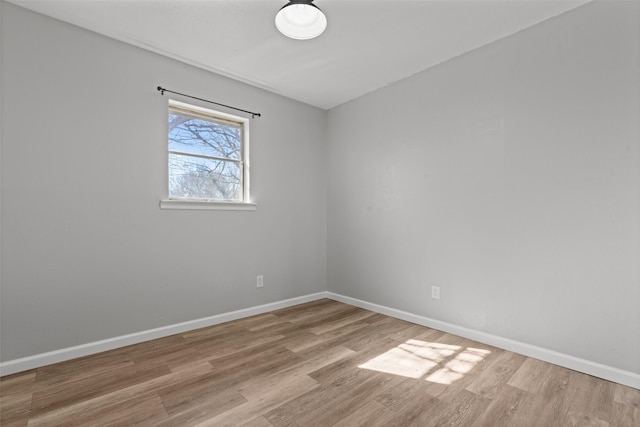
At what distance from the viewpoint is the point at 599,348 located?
2.03 m

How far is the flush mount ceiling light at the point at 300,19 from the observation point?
1.94 metres

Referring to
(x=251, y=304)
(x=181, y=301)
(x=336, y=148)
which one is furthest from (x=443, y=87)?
(x=181, y=301)

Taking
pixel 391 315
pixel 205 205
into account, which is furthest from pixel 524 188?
pixel 205 205

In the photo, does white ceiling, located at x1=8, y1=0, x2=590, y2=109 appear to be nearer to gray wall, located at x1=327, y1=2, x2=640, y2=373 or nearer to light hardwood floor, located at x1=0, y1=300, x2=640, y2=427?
gray wall, located at x1=327, y1=2, x2=640, y2=373

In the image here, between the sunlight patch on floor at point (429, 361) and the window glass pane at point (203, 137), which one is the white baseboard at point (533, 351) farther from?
the window glass pane at point (203, 137)

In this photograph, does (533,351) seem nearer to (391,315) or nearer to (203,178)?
(391,315)

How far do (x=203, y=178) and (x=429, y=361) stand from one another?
261 cm

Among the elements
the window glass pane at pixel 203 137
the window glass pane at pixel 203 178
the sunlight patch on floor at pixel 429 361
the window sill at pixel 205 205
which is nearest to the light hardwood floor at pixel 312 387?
the sunlight patch on floor at pixel 429 361

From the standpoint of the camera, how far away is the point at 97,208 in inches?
95.4

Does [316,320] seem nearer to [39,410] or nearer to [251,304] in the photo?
[251,304]

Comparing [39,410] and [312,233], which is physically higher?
[312,233]

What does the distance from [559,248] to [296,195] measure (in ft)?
8.67

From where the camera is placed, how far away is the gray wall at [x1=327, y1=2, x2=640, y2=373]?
77.8 inches

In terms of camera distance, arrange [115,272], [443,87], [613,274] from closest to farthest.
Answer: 1. [613,274]
2. [115,272]
3. [443,87]
